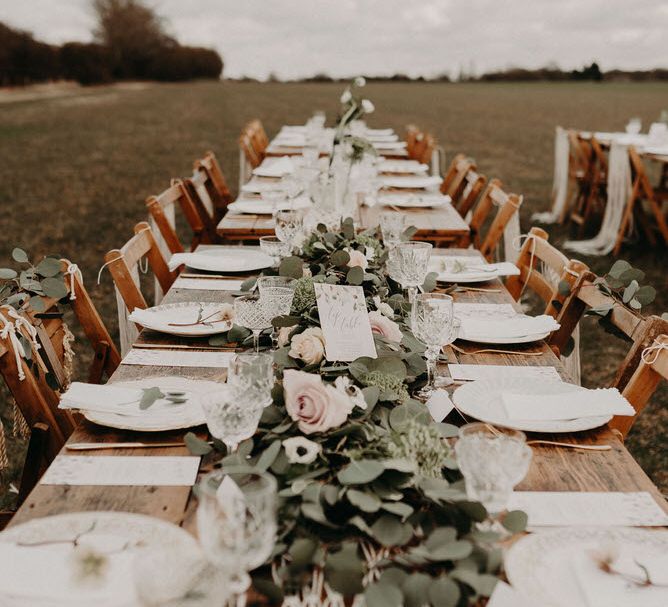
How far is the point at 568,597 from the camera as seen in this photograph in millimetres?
1010

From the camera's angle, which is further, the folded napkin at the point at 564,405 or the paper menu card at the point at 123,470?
the folded napkin at the point at 564,405

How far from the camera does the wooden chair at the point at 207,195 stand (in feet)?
13.4

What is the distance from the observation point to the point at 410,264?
2.06 meters

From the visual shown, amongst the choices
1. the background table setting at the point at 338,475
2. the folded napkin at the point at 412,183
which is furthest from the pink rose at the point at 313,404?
the folded napkin at the point at 412,183

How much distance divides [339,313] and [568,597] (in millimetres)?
798

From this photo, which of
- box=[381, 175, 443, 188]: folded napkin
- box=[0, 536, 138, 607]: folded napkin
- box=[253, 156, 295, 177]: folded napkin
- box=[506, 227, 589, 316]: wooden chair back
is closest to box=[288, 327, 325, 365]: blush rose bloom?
box=[0, 536, 138, 607]: folded napkin

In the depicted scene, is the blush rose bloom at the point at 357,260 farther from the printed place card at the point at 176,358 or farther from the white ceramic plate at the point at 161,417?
the white ceramic plate at the point at 161,417

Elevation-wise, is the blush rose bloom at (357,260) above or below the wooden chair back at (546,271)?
above

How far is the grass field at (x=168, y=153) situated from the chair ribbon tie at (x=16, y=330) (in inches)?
60.2

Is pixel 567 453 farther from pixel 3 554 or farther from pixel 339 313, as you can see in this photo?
pixel 3 554

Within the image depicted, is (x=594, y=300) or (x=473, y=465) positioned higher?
(x=473, y=465)

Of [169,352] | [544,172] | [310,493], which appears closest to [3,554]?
[310,493]

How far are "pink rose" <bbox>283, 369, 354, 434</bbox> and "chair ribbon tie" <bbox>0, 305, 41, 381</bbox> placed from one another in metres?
0.75

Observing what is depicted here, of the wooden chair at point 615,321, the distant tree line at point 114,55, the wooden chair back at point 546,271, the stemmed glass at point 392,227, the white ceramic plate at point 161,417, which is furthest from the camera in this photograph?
the distant tree line at point 114,55
